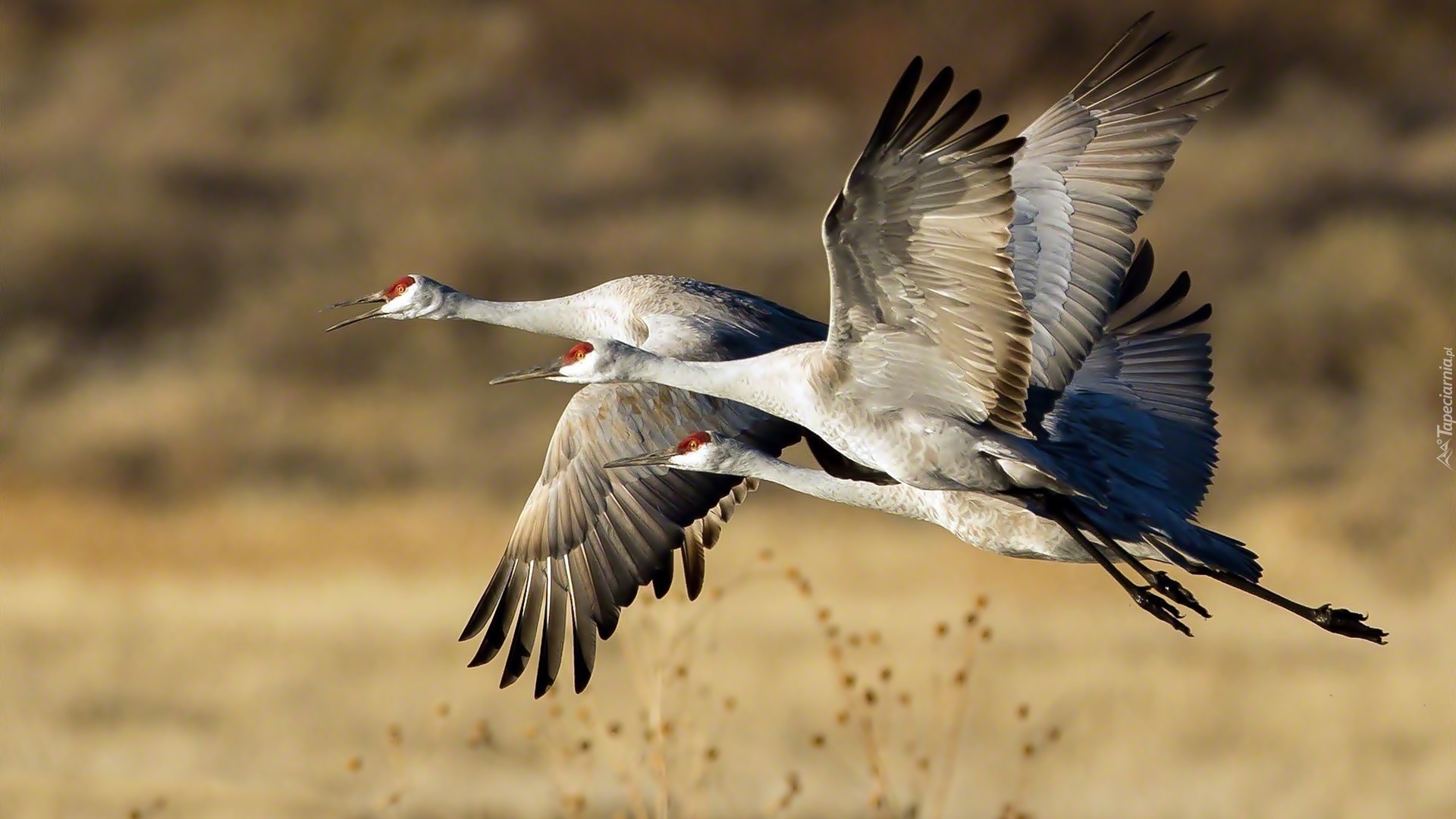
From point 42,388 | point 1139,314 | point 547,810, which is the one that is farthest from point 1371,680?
point 42,388

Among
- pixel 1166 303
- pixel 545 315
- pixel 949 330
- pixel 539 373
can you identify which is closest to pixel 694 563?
pixel 545 315

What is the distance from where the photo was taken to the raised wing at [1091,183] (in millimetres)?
6602

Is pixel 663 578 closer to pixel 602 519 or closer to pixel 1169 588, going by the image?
pixel 602 519

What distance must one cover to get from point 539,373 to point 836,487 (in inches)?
40.9

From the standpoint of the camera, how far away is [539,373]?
21.4 ft

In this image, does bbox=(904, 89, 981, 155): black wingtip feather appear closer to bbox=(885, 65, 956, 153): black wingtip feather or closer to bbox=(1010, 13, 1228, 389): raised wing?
bbox=(885, 65, 956, 153): black wingtip feather

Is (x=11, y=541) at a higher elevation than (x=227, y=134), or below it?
below

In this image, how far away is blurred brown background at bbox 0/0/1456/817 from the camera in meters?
9.88

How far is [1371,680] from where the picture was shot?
10469 millimetres

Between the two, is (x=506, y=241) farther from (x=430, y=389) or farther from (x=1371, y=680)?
(x=1371, y=680)

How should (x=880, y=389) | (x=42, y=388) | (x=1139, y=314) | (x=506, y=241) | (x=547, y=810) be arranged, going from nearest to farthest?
(x=880, y=389) < (x=1139, y=314) < (x=547, y=810) < (x=42, y=388) < (x=506, y=241)

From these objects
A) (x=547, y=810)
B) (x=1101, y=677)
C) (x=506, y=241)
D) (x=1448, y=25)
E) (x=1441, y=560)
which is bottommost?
(x=547, y=810)

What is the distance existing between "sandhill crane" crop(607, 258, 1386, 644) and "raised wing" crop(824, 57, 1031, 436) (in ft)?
2.03

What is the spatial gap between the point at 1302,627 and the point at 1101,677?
A: 162 cm
